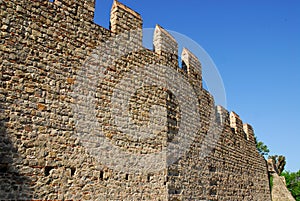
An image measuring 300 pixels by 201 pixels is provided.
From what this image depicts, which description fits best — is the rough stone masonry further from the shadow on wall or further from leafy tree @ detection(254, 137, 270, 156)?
leafy tree @ detection(254, 137, 270, 156)

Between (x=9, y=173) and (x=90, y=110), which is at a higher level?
(x=90, y=110)

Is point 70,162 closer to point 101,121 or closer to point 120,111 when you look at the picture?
point 101,121

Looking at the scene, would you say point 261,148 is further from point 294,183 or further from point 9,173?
point 9,173

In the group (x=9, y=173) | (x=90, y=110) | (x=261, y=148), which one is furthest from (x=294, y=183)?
(x=9, y=173)

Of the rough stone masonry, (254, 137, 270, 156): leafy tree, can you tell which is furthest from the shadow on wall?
(254, 137, 270, 156): leafy tree

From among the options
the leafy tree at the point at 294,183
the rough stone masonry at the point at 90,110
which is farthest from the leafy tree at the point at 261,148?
the rough stone masonry at the point at 90,110

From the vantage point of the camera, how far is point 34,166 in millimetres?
5168

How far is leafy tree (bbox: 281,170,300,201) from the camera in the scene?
23.0m

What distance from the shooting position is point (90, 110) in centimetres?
625

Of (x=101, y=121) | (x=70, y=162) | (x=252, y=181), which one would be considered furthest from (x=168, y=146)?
(x=252, y=181)

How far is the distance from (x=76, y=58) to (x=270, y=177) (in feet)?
44.7

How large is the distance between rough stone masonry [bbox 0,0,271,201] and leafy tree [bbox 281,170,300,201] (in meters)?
16.7

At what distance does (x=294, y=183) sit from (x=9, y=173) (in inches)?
950

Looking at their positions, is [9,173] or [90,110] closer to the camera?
[9,173]
